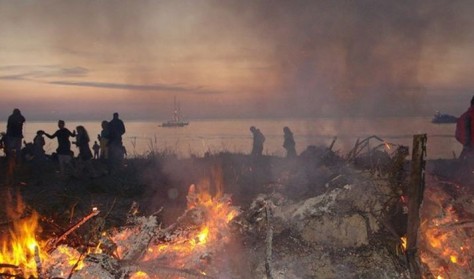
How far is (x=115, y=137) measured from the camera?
588 inches

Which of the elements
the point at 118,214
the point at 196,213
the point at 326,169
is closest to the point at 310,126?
the point at 118,214

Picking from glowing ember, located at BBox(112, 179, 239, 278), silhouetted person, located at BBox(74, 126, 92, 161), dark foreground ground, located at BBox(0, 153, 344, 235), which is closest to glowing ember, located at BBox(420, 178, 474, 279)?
glowing ember, located at BBox(112, 179, 239, 278)

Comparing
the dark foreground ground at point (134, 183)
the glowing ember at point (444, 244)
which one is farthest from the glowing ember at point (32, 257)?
the glowing ember at point (444, 244)

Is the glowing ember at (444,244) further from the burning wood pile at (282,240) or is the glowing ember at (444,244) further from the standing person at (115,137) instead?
the standing person at (115,137)

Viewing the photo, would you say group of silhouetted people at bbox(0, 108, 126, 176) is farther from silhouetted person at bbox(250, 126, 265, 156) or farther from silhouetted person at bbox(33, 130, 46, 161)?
silhouetted person at bbox(250, 126, 265, 156)

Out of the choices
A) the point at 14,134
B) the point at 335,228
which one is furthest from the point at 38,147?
the point at 335,228

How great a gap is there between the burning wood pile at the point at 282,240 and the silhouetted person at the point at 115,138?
364 inches

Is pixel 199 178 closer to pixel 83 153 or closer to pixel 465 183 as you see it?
pixel 83 153

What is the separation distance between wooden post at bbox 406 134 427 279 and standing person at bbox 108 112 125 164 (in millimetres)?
11784

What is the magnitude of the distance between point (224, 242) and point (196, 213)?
667mm

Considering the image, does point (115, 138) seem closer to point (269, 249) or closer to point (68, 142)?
point (68, 142)

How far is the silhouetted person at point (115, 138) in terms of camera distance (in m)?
15.0

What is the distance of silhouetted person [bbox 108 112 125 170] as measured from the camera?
15.0 m

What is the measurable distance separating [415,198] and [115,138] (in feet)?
38.9
